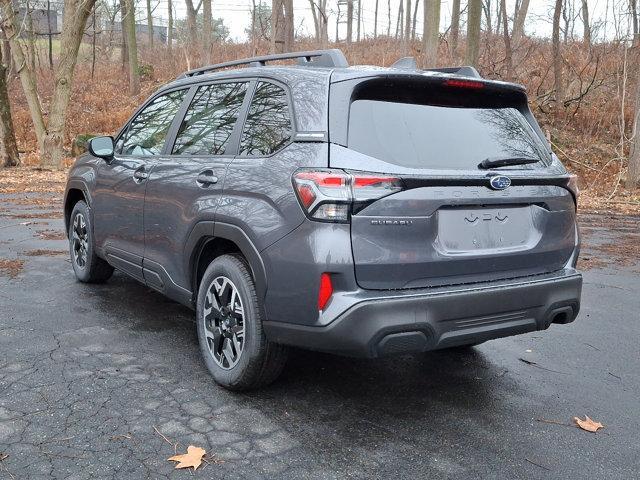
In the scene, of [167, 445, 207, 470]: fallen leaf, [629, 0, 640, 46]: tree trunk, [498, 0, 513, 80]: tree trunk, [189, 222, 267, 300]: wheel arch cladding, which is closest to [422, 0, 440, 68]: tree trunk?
[629, 0, 640, 46]: tree trunk

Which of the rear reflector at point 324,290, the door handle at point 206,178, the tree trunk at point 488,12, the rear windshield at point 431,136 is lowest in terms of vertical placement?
the rear reflector at point 324,290

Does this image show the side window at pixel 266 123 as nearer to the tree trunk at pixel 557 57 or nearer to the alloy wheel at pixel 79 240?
the alloy wheel at pixel 79 240

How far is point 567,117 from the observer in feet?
71.2

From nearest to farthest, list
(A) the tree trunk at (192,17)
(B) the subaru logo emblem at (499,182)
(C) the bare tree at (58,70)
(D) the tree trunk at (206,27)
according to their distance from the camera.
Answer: (B) the subaru logo emblem at (499,182) < (C) the bare tree at (58,70) < (D) the tree trunk at (206,27) < (A) the tree trunk at (192,17)

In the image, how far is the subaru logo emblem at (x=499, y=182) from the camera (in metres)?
3.03

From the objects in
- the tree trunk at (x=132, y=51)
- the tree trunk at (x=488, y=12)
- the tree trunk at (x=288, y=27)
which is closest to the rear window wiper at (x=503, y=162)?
the tree trunk at (x=288, y=27)

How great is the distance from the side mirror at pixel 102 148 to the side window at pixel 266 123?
1.86m

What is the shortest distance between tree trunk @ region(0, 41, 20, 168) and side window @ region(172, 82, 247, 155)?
1522 centimetres

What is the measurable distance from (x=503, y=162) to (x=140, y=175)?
2.55 meters

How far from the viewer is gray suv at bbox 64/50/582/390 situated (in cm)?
275

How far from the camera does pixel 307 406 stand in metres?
3.23

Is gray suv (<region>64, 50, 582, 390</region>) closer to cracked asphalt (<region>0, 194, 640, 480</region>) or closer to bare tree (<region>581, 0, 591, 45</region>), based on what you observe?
cracked asphalt (<region>0, 194, 640, 480</region>)

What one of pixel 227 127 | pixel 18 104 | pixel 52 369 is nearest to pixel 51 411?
pixel 52 369

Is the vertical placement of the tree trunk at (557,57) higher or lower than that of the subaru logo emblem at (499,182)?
higher
